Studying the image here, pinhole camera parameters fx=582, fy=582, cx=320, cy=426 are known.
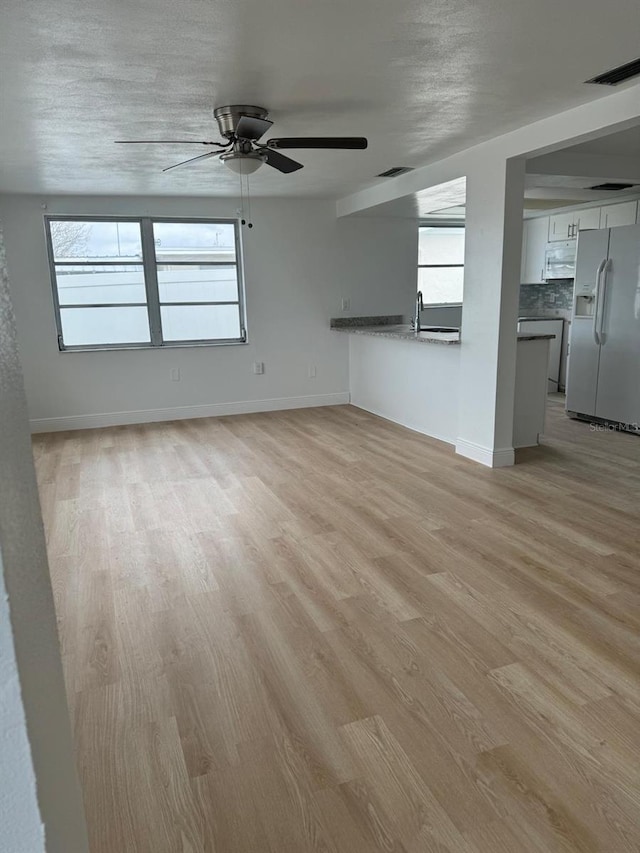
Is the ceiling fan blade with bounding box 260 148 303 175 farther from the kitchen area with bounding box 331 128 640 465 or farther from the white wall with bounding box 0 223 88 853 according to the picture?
the white wall with bounding box 0 223 88 853

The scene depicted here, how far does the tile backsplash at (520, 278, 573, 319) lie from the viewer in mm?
7625

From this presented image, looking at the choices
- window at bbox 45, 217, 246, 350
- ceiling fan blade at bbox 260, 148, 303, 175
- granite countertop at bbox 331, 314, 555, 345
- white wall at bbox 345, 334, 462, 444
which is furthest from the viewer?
window at bbox 45, 217, 246, 350

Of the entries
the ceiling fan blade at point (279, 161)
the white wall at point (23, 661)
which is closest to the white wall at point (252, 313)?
the ceiling fan blade at point (279, 161)

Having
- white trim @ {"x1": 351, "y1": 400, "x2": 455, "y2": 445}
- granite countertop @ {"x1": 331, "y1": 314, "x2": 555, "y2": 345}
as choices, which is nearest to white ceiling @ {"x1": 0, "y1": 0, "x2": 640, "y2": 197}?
granite countertop @ {"x1": 331, "y1": 314, "x2": 555, "y2": 345}

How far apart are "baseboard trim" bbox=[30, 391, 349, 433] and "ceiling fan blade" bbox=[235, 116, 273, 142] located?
3.68 m

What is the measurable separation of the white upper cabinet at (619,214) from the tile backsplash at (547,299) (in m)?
1.12

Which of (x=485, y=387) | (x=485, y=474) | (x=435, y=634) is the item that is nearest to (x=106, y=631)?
(x=435, y=634)

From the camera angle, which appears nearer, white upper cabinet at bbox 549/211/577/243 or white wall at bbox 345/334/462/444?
white wall at bbox 345/334/462/444

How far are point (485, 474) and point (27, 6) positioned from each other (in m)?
3.61

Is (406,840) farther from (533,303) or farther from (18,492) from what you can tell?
(533,303)

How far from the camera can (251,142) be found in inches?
128

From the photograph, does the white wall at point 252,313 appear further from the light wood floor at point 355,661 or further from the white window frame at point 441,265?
the light wood floor at point 355,661

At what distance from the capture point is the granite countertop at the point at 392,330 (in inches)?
186

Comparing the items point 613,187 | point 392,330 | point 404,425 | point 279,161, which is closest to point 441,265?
point 392,330
